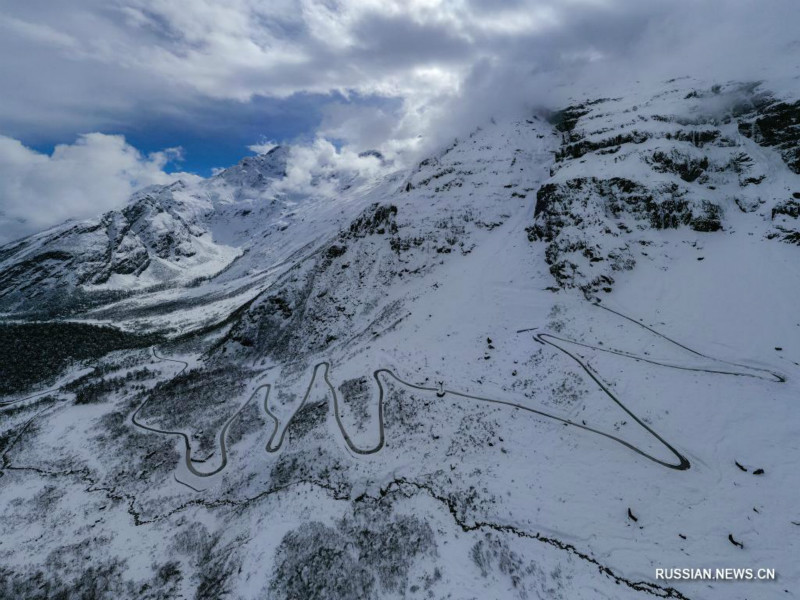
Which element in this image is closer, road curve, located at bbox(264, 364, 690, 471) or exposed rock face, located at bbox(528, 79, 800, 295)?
road curve, located at bbox(264, 364, 690, 471)

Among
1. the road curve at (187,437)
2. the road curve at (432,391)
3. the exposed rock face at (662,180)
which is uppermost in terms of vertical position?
the exposed rock face at (662,180)

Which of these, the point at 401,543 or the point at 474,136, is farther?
the point at 474,136

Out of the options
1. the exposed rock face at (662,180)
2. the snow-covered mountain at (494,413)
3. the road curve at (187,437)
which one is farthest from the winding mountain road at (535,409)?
the exposed rock face at (662,180)

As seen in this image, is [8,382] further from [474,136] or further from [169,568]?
[474,136]

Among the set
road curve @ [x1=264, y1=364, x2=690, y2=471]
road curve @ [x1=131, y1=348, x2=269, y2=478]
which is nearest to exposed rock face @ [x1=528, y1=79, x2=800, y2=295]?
road curve @ [x1=264, y1=364, x2=690, y2=471]

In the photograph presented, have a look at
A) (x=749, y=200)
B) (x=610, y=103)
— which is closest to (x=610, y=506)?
(x=749, y=200)

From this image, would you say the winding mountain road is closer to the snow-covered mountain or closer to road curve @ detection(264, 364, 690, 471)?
road curve @ detection(264, 364, 690, 471)

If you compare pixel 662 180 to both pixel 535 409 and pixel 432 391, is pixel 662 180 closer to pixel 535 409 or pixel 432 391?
pixel 535 409

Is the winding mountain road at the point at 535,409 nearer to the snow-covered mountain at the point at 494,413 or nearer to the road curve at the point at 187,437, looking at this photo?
the road curve at the point at 187,437
